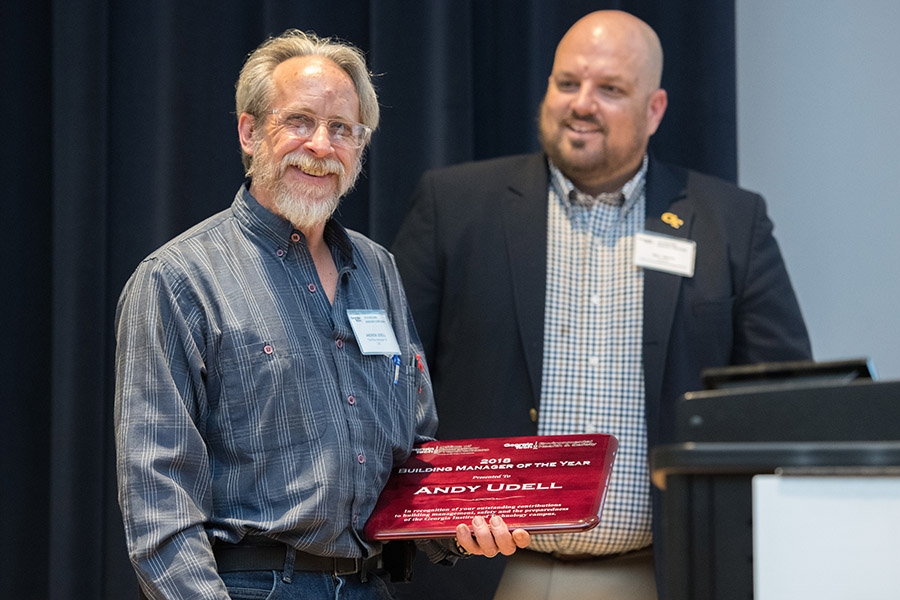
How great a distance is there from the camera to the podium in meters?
0.78

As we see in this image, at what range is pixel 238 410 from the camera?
173 cm

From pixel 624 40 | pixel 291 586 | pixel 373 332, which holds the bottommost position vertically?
pixel 291 586

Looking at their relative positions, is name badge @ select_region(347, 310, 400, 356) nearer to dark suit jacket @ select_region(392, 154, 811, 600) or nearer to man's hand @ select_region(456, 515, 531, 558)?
man's hand @ select_region(456, 515, 531, 558)

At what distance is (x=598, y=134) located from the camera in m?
2.76

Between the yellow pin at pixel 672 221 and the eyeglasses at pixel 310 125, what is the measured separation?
1.10 m

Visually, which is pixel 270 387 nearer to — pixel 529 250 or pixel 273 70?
pixel 273 70

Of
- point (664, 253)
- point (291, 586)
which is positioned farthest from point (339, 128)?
point (664, 253)

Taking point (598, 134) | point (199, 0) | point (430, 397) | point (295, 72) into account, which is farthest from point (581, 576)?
point (199, 0)

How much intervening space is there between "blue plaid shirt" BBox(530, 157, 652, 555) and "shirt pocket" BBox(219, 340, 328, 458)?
0.96m

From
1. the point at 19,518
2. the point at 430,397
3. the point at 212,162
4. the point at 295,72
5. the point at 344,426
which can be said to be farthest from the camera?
the point at 212,162

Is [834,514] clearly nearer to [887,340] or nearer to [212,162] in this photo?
[212,162]

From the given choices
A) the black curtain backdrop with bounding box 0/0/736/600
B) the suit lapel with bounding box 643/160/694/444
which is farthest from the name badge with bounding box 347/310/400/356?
the black curtain backdrop with bounding box 0/0/736/600

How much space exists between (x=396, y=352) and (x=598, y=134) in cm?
107

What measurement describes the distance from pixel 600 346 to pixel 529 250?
0.31 m
